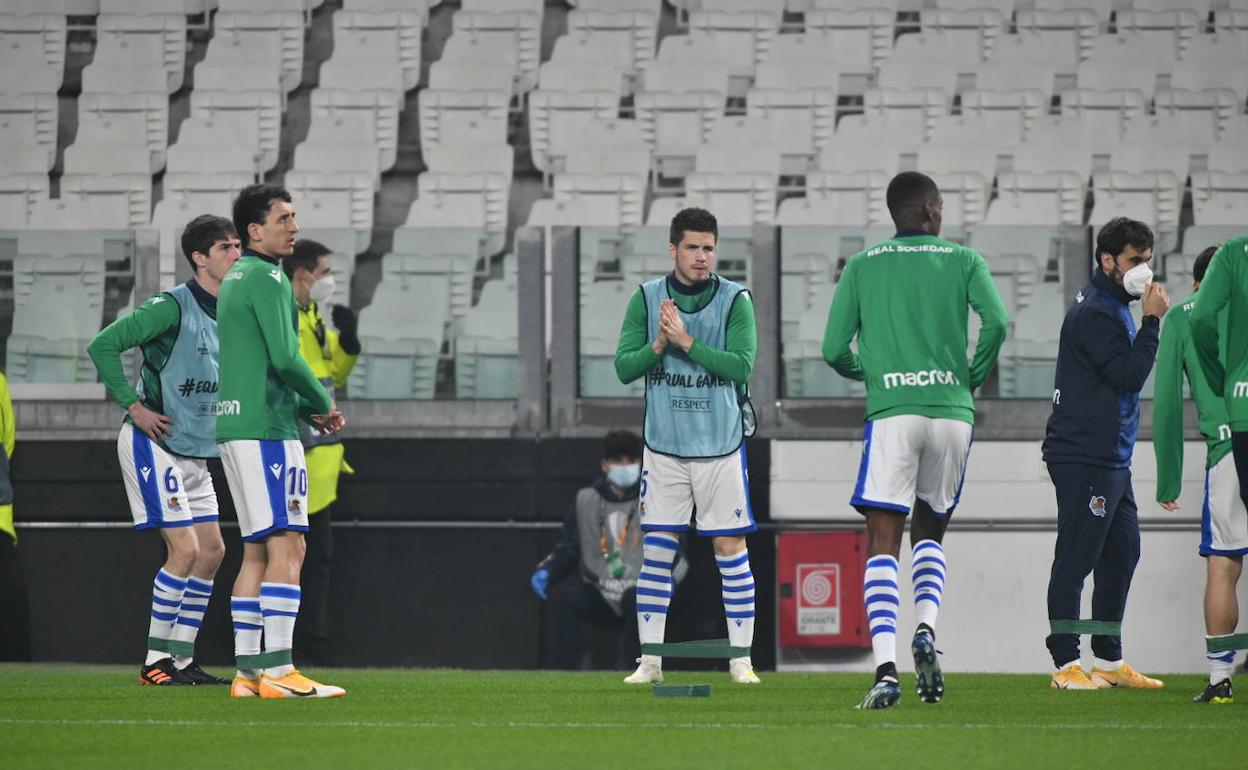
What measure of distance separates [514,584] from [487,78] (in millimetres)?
7083

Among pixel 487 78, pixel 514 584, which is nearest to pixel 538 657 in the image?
pixel 514 584

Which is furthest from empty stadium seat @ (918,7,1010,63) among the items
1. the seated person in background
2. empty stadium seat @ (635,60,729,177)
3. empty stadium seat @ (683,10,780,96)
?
the seated person in background

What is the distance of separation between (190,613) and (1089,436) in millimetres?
3979

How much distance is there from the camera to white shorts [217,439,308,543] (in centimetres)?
667

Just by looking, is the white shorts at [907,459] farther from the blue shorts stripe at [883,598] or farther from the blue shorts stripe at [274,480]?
the blue shorts stripe at [274,480]

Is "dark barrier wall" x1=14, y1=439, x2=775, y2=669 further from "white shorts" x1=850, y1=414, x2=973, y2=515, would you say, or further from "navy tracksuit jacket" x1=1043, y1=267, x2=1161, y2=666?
"white shorts" x1=850, y1=414, x2=973, y2=515

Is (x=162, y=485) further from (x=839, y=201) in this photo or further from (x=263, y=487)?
(x=839, y=201)

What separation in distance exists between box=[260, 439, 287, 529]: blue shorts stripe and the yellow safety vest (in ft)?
10.3

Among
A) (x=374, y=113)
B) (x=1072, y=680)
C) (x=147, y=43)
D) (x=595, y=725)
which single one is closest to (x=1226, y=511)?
(x=1072, y=680)

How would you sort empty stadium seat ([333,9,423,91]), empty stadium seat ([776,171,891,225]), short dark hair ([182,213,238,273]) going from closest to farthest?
short dark hair ([182,213,238,273]) → empty stadium seat ([776,171,891,225]) → empty stadium seat ([333,9,423,91])

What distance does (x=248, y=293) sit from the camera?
21.8ft

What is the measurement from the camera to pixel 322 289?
32.0 ft

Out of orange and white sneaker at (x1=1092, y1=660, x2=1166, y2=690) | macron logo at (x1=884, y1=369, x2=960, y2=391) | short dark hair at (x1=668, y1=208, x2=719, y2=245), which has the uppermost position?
short dark hair at (x1=668, y1=208, x2=719, y2=245)

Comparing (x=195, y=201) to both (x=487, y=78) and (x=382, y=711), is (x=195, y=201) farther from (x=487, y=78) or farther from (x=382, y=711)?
(x=382, y=711)
